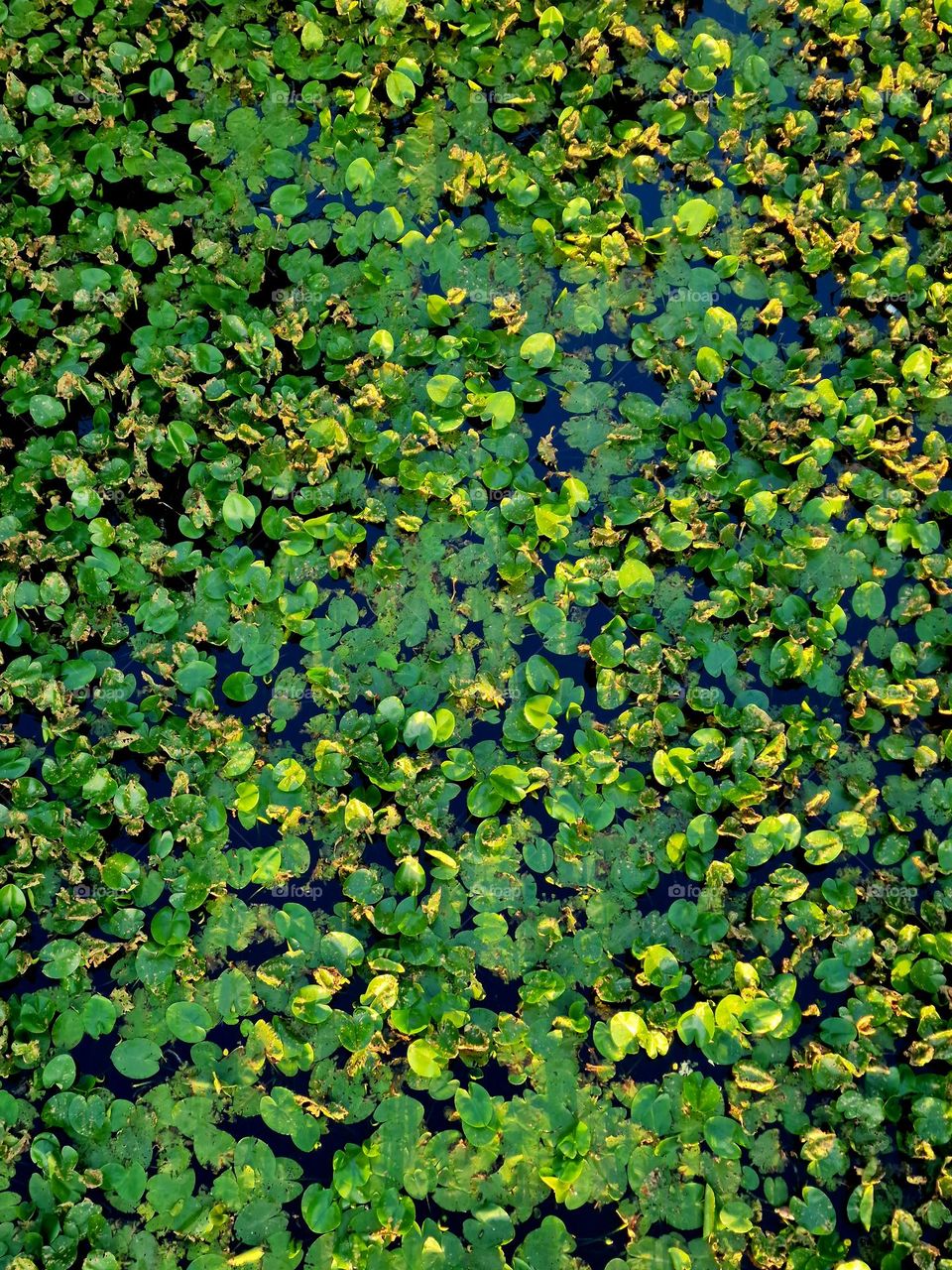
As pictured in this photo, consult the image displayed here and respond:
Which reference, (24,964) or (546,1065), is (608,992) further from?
(24,964)
